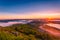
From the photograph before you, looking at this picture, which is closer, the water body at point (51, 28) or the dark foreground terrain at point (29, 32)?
the dark foreground terrain at point (29, 32)

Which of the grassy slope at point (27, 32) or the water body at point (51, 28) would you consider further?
the water body at point (51, 28)

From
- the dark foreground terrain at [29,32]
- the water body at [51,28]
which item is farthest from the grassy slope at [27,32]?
the water body at [51,28]

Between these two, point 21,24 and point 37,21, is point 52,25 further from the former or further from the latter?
point 21,24

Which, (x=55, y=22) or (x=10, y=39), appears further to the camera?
(x=55, y=22)

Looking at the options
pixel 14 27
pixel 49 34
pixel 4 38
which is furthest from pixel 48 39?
pixel 4 38

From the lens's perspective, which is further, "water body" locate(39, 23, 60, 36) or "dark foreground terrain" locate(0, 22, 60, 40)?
"water body" locate(39, 23, 60, 36)

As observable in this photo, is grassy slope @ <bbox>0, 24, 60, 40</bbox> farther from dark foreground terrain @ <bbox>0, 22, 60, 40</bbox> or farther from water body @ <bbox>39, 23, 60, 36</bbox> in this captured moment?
water body @ <bbox>39, 23, 60, 36</bbox>

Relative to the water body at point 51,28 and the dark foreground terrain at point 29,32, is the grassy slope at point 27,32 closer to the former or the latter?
the dark foreground terrain at point 29,32

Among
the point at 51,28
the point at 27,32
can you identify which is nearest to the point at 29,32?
the point at 27,32

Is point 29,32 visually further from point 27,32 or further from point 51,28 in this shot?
point 51,28

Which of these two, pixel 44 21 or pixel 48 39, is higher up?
pixel 44 21

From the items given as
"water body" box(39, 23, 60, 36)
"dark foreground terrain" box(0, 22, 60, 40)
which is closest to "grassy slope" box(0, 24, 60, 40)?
"dark foreground terrain" box(0, 22, 60, 40)
